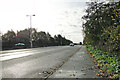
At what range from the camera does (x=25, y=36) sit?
6309 centimetres

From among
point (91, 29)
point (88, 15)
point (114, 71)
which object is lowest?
point (114, 71)

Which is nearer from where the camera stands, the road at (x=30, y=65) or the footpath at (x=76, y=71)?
the footpath at (x=76, y=71)

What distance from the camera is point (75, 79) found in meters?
5.36

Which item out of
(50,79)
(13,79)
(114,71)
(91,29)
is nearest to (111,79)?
(114,71)

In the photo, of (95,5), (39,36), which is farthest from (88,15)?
(39,36)

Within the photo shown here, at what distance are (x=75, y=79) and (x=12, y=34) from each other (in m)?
57.1

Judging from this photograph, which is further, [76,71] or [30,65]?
[30,65]

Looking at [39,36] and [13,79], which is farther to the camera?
[39,36]

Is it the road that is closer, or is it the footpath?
the footpath

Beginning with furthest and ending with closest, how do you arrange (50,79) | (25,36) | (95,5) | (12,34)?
1. (25,36)
2. (12,34)
3. (95,5)
4. (50,79)

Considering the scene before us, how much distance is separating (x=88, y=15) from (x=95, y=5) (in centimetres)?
191

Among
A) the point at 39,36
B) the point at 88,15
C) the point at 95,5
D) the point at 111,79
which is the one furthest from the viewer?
the point at 39,36

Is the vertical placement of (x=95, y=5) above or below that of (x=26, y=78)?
above

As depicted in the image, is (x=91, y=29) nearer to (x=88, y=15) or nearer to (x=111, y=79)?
(x=88, y=15)
